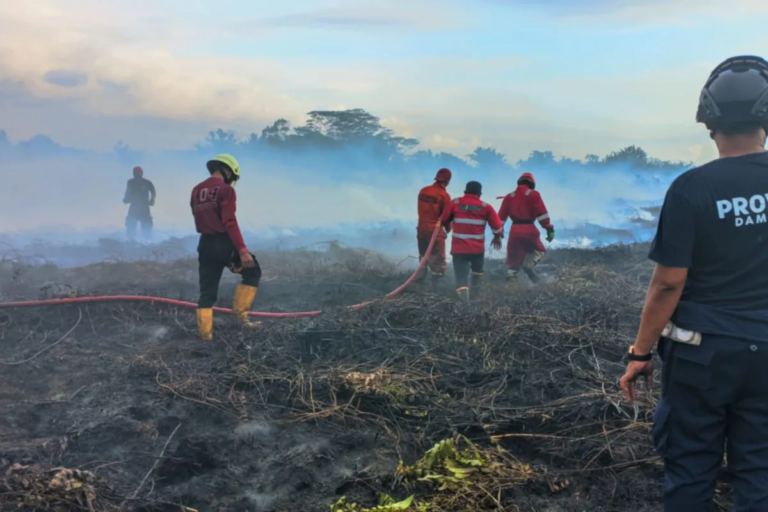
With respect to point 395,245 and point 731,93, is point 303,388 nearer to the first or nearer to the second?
point 731,93

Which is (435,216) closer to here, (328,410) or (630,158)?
(328,410)

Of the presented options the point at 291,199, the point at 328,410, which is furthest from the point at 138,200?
the point at 328,410

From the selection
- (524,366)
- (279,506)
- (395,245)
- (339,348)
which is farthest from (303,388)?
(395,245)

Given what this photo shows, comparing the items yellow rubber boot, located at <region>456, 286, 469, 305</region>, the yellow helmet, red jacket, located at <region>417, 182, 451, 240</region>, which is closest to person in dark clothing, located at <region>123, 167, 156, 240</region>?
red jacket, located at <region>417, 182, 451, 240</region>

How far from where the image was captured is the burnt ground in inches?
122

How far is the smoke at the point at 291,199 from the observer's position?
1658 centimetres

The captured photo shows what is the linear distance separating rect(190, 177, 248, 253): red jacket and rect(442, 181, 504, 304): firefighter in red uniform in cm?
342

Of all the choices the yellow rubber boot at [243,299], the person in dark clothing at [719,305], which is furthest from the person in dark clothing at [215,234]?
the person in dark clothing at [719,305]

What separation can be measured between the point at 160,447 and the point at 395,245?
1277 cm

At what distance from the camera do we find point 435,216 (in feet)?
29.8

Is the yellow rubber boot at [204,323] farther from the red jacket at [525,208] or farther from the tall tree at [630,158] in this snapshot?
the tall tree at [630,158]

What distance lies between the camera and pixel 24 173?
17.2m

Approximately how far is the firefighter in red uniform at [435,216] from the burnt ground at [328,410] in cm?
232

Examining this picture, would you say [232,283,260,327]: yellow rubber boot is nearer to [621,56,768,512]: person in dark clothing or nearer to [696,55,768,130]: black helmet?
[621,56,768,512]: person in dark clothing
